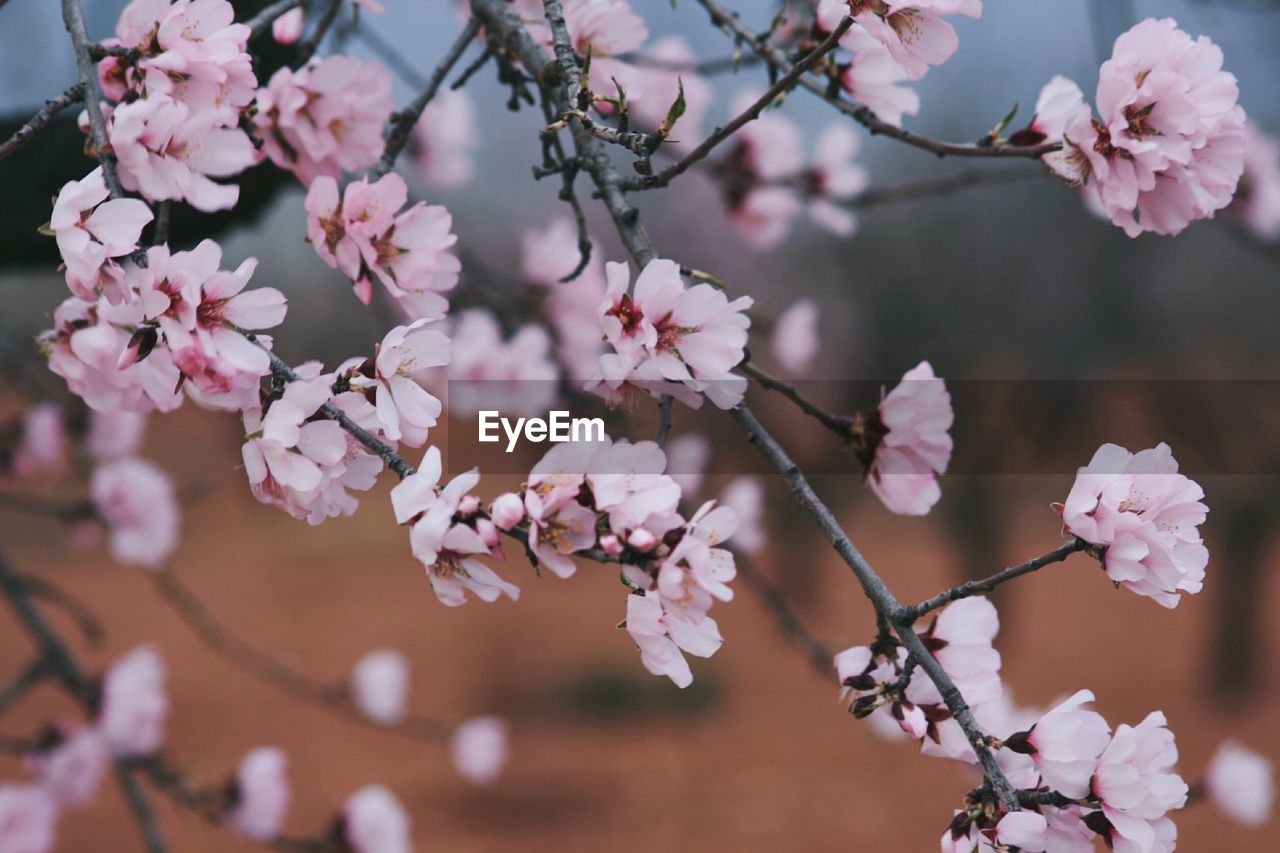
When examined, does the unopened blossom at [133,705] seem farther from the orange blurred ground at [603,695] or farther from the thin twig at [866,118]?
the orange blurred ground at [603,695]

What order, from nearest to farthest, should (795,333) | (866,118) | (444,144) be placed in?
(866,118) < (444,144) < (795,333)

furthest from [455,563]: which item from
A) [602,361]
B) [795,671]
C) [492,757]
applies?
[795,671]

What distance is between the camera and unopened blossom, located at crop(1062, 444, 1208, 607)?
483mm

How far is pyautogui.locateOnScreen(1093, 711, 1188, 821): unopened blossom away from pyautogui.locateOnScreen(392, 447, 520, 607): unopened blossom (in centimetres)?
28

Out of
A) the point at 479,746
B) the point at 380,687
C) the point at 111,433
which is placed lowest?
the point at 479,746

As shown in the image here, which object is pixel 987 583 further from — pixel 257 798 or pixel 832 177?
pixel 257 798

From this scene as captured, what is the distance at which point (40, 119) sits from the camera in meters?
0.52

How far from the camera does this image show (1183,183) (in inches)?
22.5

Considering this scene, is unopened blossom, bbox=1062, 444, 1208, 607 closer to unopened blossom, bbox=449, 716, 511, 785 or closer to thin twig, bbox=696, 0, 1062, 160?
thin twig, bbox=696, 0, 1062, 160

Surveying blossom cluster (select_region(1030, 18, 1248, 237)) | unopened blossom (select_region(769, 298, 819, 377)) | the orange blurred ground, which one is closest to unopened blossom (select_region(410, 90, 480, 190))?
unopened blossom (select_region(769, 298, 819, 377))

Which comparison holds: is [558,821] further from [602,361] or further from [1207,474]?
A: [602,361]

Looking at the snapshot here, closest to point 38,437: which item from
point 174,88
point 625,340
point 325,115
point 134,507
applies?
point 134,507

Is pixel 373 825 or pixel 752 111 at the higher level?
pixel 752 111

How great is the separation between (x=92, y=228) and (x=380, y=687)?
1544mm
